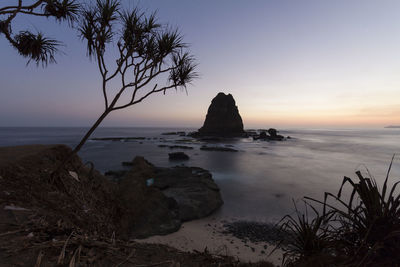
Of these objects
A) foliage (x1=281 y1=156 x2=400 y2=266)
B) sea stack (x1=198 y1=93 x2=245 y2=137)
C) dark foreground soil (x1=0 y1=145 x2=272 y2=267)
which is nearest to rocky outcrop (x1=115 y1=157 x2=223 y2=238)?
dark foreground soil (x1=0 y1=145 x2=272 y2=267)

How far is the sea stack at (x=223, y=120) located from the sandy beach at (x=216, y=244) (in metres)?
71.9

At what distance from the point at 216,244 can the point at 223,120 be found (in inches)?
3026

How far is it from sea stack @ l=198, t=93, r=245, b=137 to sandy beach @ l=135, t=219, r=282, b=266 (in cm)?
7187

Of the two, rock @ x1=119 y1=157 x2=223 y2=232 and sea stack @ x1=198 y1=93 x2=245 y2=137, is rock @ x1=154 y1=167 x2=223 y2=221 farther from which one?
sea stack @ x1=198 y1=93 x2=245 y2=137

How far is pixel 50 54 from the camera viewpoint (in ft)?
17.0

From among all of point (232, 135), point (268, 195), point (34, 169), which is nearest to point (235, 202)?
point (268, 195)

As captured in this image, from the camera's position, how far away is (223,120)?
81.0 meters

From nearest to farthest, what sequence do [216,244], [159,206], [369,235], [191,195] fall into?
[369,235], [216,244], [159,206], [191,195]

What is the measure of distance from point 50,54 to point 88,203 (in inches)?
171

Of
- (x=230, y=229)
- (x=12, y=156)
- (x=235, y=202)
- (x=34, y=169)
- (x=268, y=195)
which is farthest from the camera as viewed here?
(x=268, y=195)

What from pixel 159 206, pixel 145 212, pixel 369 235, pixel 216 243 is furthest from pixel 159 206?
pixel 369 235

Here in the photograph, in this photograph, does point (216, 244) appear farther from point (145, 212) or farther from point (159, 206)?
point (145, 212)

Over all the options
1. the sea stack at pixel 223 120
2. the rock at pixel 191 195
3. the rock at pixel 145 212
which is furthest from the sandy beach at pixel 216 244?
the sea stack at pixel 223 120

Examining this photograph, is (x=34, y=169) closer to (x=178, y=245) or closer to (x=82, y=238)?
(x=82, y=238)
